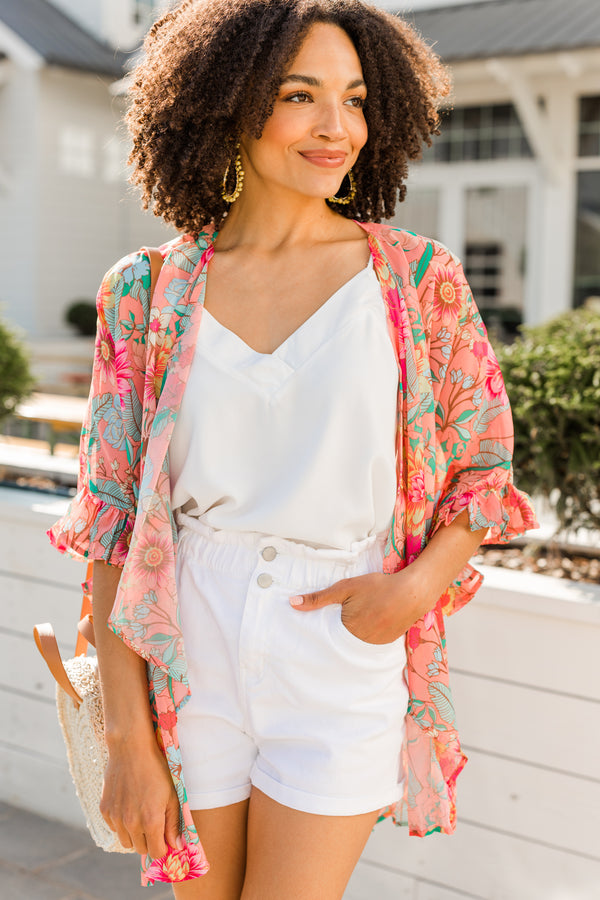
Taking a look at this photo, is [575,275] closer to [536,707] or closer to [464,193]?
[464,193]

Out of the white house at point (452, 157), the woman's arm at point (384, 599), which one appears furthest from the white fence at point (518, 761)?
the white house at point (452, 157)

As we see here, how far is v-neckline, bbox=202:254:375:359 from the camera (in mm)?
1541

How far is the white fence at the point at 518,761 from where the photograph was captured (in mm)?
2143

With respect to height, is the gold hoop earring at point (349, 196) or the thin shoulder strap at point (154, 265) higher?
the gold hoop earring at point (349, 196)

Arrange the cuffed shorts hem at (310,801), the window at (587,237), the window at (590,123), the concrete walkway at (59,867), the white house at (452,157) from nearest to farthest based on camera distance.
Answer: the cuffed shorts hem at (310,801) < the concrete walkway at (59,867) < the white house at (452,157) < the window at (590,123) < the window at (587,237)

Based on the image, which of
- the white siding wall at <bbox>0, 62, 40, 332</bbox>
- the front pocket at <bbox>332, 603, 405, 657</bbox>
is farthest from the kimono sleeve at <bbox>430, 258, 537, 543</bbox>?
the white siding wall at <bbox>0, 62, 40, 332</bbox>

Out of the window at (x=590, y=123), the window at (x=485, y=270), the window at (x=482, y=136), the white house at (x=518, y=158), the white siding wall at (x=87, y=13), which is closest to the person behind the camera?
the white house at (x=518, y=158)

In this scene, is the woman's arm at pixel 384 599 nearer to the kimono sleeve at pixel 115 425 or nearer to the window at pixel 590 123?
the kimono sleeve at pixel 115 425

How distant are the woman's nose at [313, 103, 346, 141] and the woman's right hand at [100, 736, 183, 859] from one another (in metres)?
0.96

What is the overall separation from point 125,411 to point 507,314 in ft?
31.4

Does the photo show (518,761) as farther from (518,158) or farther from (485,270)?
(518,158)

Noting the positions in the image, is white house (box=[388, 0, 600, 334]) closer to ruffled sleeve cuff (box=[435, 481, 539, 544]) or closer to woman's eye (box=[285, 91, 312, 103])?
woman's eye (box=[285, 91, 312, 103])

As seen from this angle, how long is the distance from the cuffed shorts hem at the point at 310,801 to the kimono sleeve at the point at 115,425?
405 millimetres

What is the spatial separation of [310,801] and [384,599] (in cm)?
31
